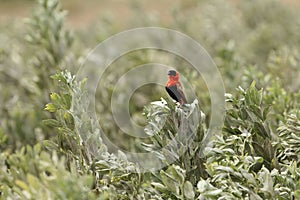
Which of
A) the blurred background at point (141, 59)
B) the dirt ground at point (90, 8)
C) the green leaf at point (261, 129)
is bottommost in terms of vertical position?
the green leaf at point (261, 129)

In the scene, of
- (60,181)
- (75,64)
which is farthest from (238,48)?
(60,181)

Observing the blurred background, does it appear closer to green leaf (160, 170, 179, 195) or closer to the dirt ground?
green leaf (160, 170, 179, 195)

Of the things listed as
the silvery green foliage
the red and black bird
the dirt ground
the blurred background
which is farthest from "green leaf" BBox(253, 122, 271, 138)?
the dirt ground

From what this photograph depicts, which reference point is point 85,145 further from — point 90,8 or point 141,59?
point 90,8

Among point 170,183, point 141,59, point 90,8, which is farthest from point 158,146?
point 90,8

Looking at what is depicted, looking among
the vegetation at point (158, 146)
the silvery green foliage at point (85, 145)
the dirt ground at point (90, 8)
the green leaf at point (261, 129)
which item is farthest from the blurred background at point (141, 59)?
the dirt ground at point (90, 8)

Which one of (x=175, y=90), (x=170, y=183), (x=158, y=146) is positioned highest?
(x=175, y=90)

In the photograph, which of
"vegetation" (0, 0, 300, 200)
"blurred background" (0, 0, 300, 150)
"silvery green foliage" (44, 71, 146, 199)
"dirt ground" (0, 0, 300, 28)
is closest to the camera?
"vegetation" (0, 0, 300, 200)

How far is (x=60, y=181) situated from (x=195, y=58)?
181 cm

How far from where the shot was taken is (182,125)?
121cm

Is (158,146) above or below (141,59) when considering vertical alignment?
below

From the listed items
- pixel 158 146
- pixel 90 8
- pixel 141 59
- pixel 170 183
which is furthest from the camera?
pixel 90 8

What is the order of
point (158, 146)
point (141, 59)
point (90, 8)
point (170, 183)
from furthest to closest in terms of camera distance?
point (90, 8) → point (141, 59) → point (158, 146) → point (170, 183)

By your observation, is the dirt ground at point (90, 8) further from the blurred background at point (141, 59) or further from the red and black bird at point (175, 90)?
the red and black bird at point (175, 90)
